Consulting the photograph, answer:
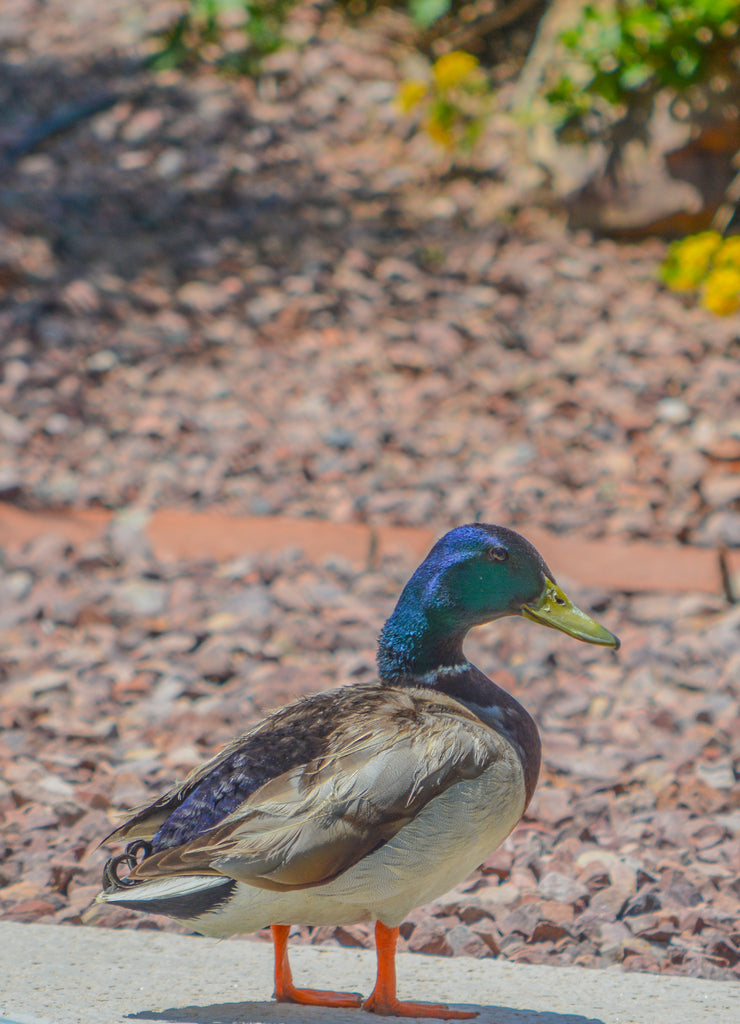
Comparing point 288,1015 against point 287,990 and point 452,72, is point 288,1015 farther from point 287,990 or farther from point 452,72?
point 452,72

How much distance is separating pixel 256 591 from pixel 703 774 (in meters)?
1.60

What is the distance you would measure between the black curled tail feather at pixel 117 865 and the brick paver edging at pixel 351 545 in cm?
229

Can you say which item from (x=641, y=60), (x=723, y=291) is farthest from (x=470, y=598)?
(x=641, y=60)

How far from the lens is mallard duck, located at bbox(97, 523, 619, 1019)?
1.94 m

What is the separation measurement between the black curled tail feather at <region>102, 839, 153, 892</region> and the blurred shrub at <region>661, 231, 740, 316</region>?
4.14 meters

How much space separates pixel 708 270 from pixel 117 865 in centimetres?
465

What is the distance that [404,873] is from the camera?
6.47 feet

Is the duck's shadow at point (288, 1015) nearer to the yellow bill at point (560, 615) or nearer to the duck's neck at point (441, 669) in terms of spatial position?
the duck's neck at point (441, 669)

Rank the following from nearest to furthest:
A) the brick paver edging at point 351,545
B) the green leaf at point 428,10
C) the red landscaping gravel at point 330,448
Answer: the red landscaping gravel at point 330,448 < the brick paver edging at point 351,545 < the green leaf at point 428,10

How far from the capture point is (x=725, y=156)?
246 inches

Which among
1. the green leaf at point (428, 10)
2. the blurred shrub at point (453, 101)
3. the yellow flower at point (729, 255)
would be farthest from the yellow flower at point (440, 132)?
the yellow flower at point (729, 255)

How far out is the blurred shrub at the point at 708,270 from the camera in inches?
217

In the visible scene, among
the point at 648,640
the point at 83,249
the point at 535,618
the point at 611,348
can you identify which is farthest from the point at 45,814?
the point at 83,249

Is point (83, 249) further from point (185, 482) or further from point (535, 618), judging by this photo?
point (535, 618)
